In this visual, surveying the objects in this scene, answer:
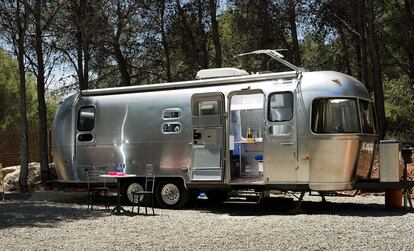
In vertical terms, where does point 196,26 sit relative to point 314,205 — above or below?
above

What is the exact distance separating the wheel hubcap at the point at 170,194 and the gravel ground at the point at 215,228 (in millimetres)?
358

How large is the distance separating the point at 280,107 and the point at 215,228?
3.27m

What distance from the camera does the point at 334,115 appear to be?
439 inches

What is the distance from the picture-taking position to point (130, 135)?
13.5 m

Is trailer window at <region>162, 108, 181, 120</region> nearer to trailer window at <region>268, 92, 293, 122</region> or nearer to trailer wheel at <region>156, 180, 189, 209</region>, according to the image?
trailer wheel at <region>156, 180, 189, 209</region>

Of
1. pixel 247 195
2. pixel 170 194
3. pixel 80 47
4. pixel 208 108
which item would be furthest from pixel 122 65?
pixel 247 195

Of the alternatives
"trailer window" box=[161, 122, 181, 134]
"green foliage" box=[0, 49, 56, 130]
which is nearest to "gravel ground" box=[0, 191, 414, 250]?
"trailer window" box=[161, 122, 181, 134]

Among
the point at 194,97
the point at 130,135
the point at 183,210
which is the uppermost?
the point at 194,97

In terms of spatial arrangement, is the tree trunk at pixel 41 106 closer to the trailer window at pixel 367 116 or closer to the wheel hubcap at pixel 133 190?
the wheel hubcap at pixel 133 190

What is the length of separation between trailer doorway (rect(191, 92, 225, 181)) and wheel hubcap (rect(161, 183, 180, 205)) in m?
0.74

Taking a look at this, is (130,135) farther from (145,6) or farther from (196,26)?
(196,26)

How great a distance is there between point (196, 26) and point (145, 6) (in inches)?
109

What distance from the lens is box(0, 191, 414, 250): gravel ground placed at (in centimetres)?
783

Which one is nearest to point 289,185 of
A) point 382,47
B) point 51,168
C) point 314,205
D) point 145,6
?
point 314,205
